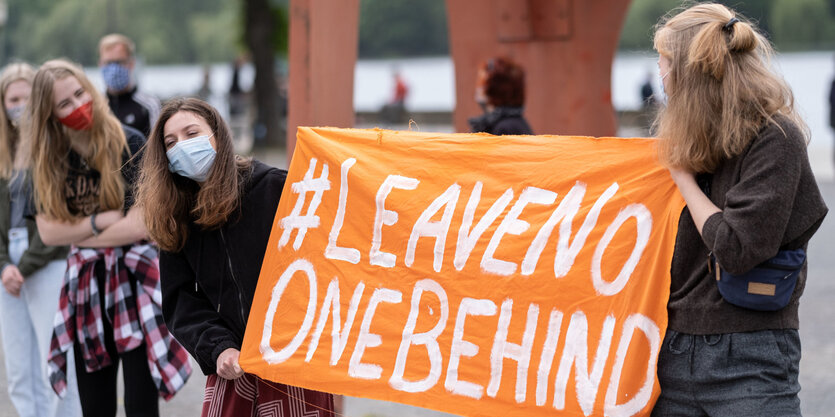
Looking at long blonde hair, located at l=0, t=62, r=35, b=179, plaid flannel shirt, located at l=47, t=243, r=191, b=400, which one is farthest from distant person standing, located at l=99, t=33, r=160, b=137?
plaid flannel shirt, located at l=47, t=243, r=191, b=400

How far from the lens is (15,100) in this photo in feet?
16.5

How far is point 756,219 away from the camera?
2.44 m

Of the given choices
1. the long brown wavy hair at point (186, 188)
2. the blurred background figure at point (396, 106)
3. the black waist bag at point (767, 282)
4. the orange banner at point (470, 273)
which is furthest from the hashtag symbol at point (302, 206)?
the blurred background figure at point (396, 106)

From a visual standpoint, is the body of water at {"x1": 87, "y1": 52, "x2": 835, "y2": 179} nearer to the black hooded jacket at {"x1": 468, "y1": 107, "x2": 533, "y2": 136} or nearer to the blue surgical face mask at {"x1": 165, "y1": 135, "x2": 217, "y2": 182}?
the black hooded jacket at {"x1": 468, "y1": 107, "x2": 533, "y2": 136}

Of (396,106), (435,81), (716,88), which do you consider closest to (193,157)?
(716,88)

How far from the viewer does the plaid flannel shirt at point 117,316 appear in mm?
4090

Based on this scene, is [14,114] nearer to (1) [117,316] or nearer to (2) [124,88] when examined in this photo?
(2) [124,88]

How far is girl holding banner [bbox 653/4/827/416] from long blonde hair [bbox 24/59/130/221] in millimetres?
2487

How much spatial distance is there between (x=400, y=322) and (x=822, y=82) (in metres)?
27.6

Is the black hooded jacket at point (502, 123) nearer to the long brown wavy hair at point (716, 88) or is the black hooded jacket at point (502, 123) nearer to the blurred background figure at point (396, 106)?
the long brown wavy hair at point (716, 88)

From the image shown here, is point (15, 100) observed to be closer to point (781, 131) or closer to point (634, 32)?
point (781, 131)

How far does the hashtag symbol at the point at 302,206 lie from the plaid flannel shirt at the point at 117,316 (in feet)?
3.40

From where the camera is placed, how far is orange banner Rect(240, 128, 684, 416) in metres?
2.86

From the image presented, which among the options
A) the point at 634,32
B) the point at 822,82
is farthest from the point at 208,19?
the point at 822,82
